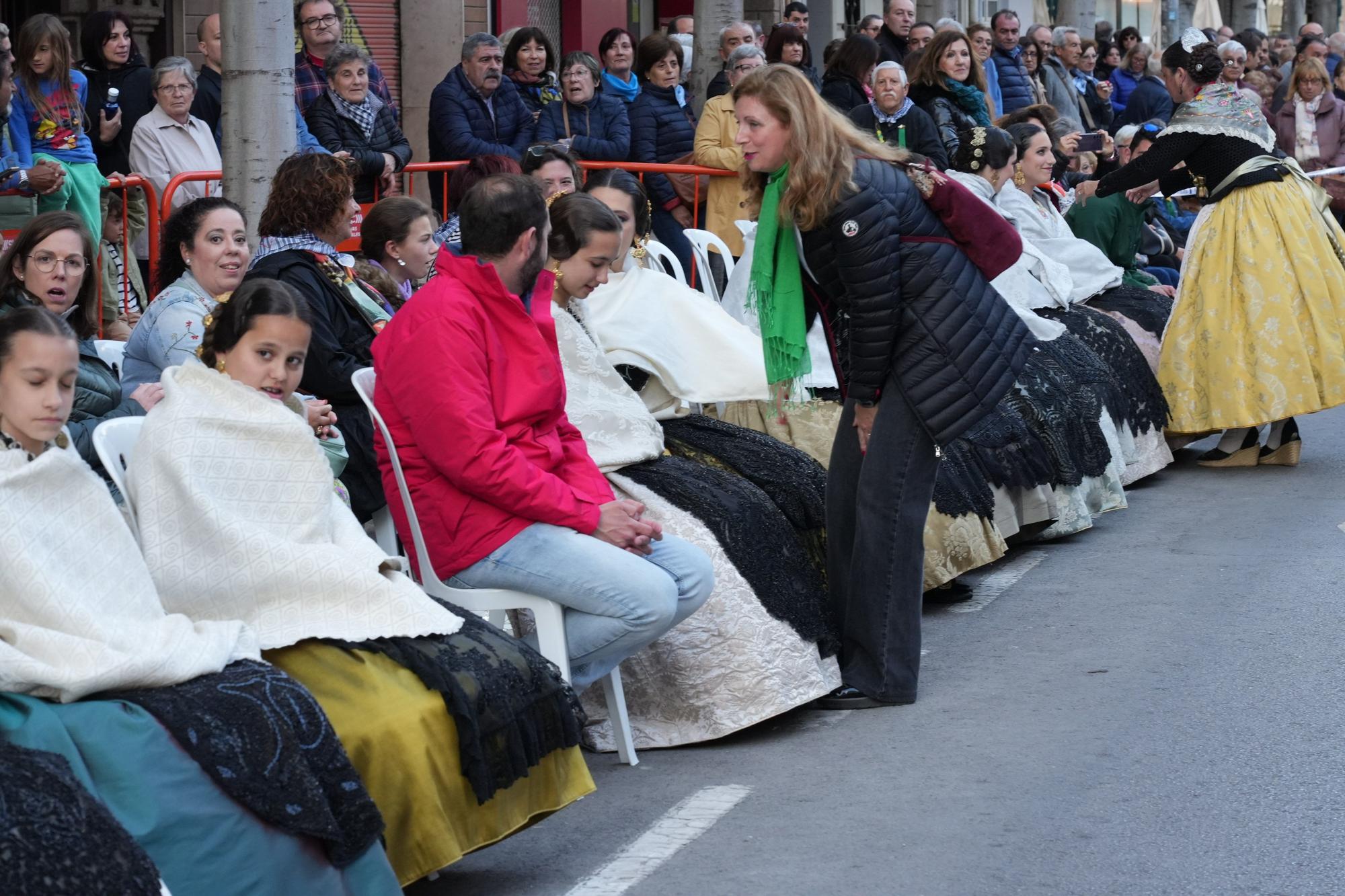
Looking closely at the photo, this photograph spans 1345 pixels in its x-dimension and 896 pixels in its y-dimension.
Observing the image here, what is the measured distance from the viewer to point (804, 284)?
19.2 feet

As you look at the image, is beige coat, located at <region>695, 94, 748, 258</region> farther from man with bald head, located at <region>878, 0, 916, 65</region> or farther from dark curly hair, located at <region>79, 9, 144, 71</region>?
man with bald head, located at <region>878, 0, 916, 65</region>

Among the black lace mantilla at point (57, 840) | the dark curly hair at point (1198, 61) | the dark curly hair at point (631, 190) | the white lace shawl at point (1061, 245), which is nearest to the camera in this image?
the black lace mantilla at point (57, 840)

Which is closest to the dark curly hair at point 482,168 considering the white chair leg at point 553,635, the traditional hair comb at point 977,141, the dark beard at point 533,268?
the traditional hair comb at point 977,141

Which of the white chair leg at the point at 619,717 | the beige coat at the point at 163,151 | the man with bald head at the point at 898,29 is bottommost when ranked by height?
the white chair leg at the point at 619,717

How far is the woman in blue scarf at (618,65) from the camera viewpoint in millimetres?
11523

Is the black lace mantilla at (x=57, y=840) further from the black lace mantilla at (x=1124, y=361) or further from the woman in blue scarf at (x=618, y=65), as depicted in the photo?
the woman in blue scarf at (x=618, y=65)

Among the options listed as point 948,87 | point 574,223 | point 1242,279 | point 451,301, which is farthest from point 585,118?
point 451,301

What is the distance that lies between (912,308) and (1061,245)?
15.4 feet

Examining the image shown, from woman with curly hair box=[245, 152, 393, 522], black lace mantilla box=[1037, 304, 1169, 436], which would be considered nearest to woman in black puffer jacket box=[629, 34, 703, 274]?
black lace mantilla box=[1037, 304, 1169, 436]

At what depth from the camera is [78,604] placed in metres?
3.64

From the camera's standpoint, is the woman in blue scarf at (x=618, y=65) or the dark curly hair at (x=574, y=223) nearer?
the dark curly hair at (x=574, y=223)

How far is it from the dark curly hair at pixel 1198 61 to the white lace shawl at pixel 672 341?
3.83m

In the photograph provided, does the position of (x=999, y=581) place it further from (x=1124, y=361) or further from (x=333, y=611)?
(x=333, y=611)

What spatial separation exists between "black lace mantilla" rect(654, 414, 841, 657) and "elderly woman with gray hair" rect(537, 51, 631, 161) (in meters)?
4.61
